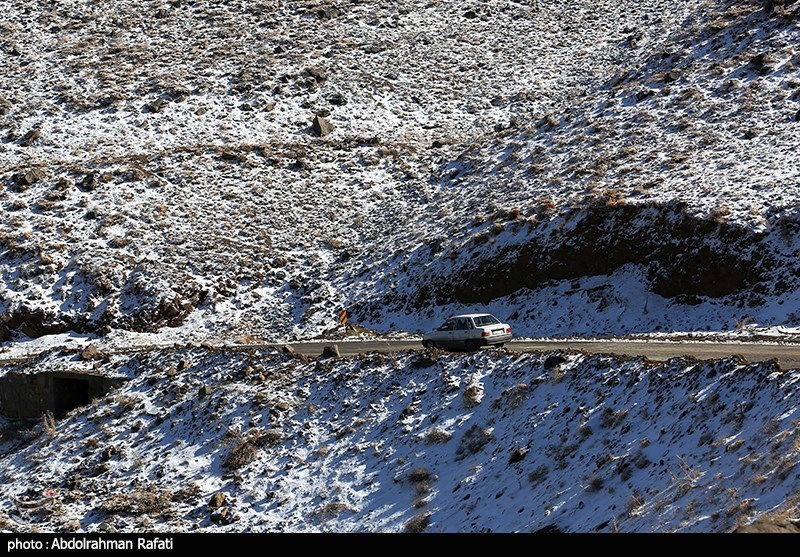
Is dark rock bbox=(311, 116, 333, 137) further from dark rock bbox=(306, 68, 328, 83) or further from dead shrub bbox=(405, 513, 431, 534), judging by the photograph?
dead shrub bbox=(405, 513, 431, 534)

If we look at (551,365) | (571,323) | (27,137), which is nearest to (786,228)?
(571,323)

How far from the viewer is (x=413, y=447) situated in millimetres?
18766

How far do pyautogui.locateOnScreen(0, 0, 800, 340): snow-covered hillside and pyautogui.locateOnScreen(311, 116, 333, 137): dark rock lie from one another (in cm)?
17

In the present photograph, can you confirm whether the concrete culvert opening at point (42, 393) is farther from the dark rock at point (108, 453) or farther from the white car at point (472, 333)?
the white car at point (472, 333)

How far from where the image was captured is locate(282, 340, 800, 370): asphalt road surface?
18969 millimetres

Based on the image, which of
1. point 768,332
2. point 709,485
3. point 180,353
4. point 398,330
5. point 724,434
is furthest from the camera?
point 398,330

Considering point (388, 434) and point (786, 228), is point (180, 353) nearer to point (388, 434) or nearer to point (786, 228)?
point (388, 434)

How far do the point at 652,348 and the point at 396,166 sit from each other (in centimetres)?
2378

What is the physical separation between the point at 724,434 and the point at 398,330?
18.6 m

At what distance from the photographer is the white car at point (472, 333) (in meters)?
24.2

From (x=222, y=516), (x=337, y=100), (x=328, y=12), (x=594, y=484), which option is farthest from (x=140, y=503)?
(x=328, y=12)

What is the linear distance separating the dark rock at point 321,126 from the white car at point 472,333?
76.4ft

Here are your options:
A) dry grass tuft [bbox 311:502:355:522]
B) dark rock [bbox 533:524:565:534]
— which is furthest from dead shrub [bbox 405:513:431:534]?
dark rock [bbox 533:524:565:534]

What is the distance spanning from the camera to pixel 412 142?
46.0 meters
